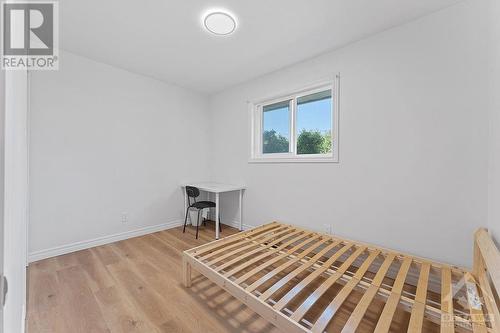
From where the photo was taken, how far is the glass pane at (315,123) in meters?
2.50

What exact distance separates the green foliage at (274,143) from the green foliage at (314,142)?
0.23 m

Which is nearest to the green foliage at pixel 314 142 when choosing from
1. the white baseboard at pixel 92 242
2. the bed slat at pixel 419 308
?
the bed slat at pixel 419 308

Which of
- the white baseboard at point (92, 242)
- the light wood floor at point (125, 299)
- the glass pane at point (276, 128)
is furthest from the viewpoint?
the glass pane at point (276, 128)

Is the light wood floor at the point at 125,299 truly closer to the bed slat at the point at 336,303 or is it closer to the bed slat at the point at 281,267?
the bed slat at the point at 281,267

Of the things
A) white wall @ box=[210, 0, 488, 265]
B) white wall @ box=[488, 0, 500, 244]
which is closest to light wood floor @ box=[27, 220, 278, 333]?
white wall @ box=[210, 0, 488, 265]

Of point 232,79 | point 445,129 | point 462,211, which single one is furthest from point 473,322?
point 232,79

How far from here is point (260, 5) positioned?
1.73 metres

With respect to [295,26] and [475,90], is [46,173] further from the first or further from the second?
[475,90]

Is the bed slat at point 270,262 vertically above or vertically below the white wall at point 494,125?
below

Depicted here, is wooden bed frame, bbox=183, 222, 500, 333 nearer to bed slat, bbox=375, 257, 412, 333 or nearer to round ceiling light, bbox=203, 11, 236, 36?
bed slat, bbox=375, 257, 412, 333

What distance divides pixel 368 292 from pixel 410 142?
4.35ft

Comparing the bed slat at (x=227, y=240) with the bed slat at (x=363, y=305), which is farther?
the bed slat at (x=227, y=240)

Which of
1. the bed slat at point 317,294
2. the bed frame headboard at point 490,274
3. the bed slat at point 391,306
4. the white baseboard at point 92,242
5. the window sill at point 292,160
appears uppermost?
the window sill at point 292,160

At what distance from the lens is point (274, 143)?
3117 mm
